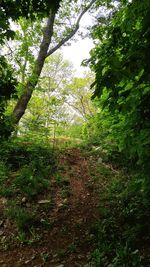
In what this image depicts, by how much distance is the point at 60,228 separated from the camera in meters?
7.10

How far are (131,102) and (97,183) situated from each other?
570cm

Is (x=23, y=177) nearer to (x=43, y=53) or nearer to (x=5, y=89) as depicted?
(x=5, y=89)

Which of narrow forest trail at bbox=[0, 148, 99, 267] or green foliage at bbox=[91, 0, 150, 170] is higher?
green foliage at bbox=[91, 0, 150, 170]

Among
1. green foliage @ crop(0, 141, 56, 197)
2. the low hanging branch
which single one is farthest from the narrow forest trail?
the low hanging branch

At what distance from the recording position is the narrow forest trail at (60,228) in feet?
20.1

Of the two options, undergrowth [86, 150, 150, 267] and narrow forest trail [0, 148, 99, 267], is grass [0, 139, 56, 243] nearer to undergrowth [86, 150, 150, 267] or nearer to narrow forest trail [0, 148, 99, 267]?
narrow forest trail [0, 148, 99, 267]

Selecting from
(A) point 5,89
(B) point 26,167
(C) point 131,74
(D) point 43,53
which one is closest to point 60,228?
(B) point 26,167

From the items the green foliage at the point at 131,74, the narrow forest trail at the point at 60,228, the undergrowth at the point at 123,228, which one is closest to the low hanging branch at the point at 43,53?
the narrow forest trail at the point at 60,228

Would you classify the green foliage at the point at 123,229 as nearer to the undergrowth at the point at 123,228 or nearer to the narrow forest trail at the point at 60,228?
the undergrowth at the point at 123,228

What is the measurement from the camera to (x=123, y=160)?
35.1 feet

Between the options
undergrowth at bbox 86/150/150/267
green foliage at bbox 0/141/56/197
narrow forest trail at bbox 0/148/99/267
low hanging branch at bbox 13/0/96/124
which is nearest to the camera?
undergrowth at bbox 86/150/150/267

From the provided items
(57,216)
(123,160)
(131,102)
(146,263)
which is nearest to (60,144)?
(123,160)

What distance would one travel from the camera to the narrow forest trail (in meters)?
6.11

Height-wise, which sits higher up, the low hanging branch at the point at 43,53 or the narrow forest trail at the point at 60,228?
the low hanging branch at the point at 43,53
